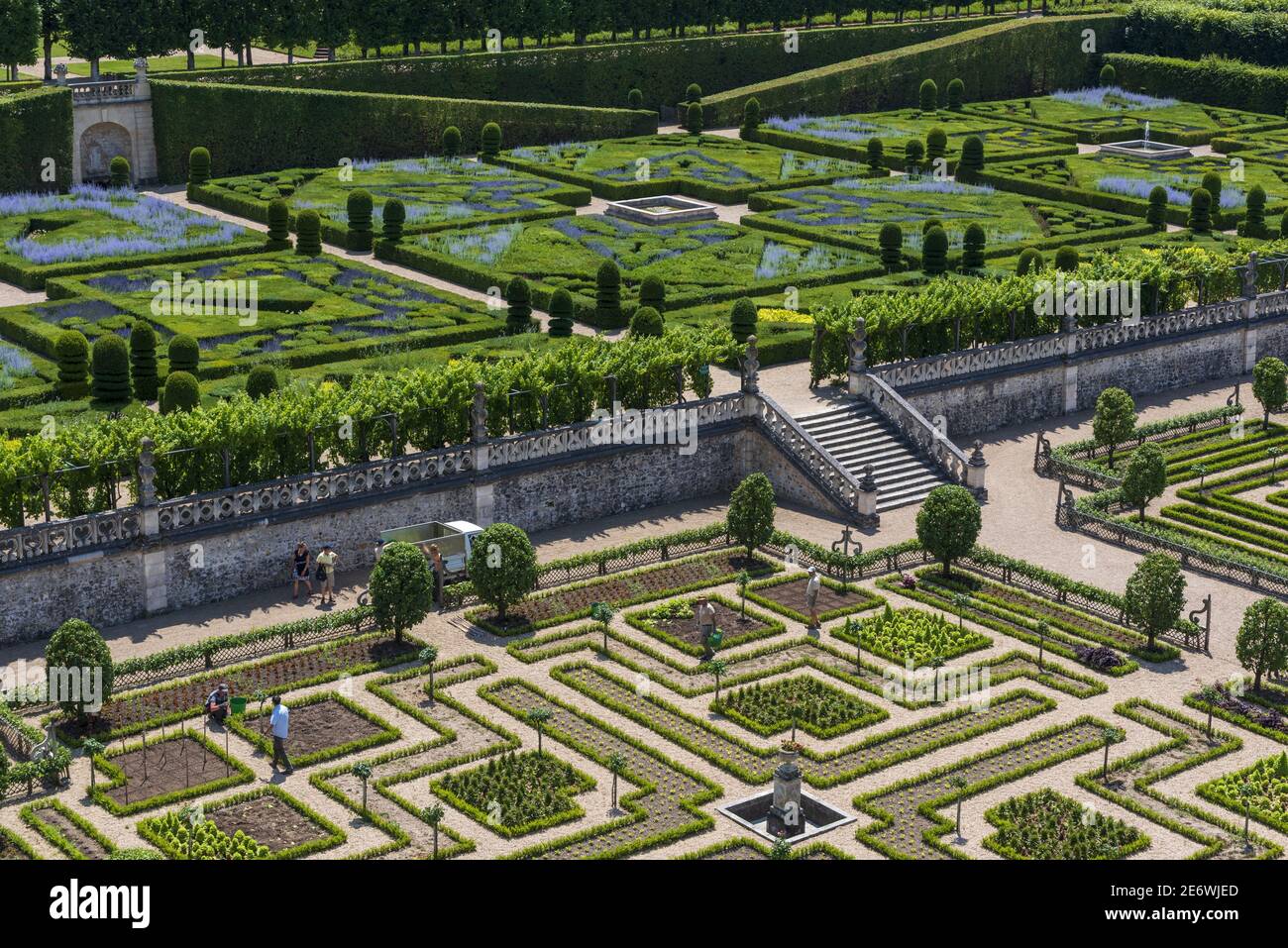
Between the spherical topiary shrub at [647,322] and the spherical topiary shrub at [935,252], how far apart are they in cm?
1498

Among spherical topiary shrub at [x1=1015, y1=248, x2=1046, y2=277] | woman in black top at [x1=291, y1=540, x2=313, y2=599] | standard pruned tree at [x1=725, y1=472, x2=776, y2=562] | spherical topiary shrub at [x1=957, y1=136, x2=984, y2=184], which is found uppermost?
spherical topiary shrub at [x1=957, y1=136, x2=984, y2=184]

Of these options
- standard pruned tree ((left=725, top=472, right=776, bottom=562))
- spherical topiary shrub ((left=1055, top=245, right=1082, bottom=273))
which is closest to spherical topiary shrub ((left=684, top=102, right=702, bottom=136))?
spherical topiary shrub ((left=1055, top=245, right=1082, bottom=273))

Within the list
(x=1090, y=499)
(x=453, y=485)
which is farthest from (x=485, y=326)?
(x=1090, y=499)

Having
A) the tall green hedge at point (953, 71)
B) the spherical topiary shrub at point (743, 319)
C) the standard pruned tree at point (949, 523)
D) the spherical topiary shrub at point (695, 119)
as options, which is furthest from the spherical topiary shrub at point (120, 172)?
the standard pruned tree at point (949, 523)

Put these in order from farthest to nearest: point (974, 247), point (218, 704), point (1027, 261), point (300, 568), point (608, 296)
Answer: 1. point (974, 247)
2. point (1027, 261)
3. point (608, 296)
4. point (300, 568)
5. point (218, 704)

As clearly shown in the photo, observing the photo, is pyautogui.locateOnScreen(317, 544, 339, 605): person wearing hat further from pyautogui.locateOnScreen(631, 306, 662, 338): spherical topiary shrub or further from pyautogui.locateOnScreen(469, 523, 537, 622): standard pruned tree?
pyautogui.locateOnScreen(631, 306, 662, 338): spherical topiary shrub

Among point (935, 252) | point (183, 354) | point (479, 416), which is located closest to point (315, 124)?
point (935, 252)

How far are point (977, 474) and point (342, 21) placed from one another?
5780 centimetres

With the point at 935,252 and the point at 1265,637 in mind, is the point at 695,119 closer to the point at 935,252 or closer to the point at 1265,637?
the point at 935,252

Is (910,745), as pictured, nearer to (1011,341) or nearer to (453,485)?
(453,485)

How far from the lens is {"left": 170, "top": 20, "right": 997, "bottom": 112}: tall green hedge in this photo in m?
96.2

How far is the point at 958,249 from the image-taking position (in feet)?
244

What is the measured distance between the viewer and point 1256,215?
78.0 m

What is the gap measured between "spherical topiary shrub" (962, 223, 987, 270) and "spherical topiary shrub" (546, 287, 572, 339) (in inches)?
674
